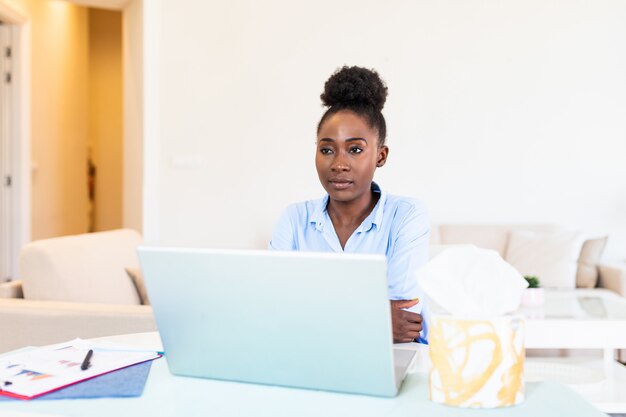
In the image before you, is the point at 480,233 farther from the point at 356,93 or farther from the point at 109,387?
the point at 109,387

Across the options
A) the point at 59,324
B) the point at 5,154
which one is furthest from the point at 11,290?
the point at 5,154

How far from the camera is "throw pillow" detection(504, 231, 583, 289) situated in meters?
4.43

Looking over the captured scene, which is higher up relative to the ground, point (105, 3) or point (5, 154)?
point (105, 3)

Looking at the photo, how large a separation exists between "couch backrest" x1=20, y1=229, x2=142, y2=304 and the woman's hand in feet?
5.15

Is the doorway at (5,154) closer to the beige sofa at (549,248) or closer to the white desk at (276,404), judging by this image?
the beige sofa at (549,248)

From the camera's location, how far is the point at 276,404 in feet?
3.32

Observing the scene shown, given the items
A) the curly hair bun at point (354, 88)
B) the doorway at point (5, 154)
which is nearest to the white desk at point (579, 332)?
the curly hair bun at point (354, 88)

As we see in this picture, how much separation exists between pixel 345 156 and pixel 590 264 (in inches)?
123

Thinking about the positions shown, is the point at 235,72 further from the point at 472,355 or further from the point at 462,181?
the point at 472,355

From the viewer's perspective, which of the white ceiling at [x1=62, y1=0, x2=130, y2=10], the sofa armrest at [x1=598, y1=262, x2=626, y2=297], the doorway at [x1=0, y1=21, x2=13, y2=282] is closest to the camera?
the sofa armrest at [x1=598, y1=262, x2=626, y2=297]

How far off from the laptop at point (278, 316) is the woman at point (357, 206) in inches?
28.1

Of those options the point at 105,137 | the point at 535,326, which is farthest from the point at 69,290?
the point at 105,137

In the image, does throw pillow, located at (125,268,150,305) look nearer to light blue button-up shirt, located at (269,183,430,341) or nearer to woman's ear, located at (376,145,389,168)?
light blue button-up shirt, located at (269,183,430,341)

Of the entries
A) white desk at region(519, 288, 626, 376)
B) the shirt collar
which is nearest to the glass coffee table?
white desk at region(519, 288, 626, 376)
